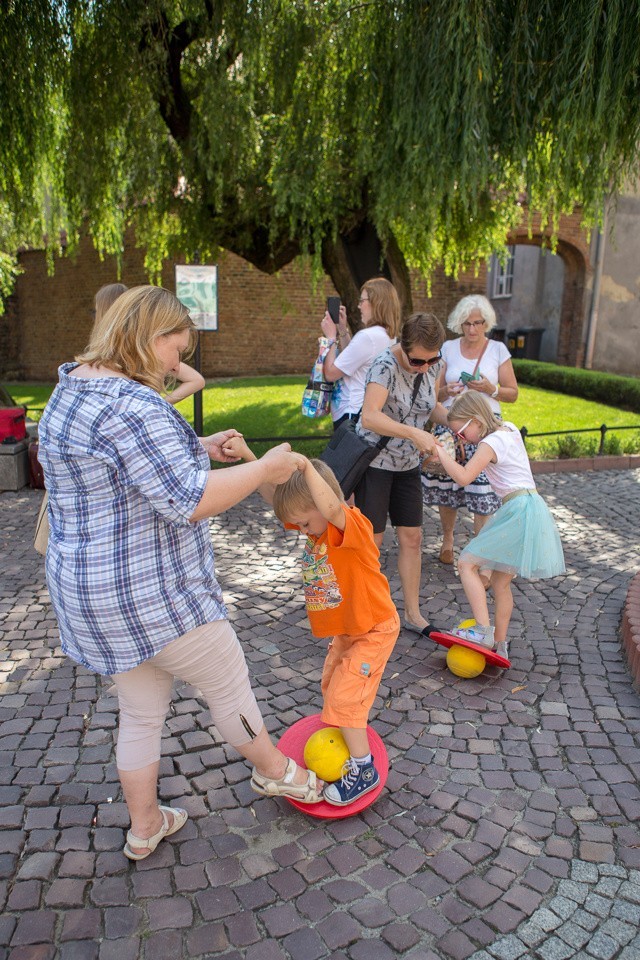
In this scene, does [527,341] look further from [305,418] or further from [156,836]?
[156,836]

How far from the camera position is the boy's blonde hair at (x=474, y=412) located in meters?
4.00

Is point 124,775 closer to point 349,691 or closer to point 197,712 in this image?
point 349,691

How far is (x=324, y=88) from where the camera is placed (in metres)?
8.24

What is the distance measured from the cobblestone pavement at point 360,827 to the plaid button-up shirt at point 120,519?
34.5 inches

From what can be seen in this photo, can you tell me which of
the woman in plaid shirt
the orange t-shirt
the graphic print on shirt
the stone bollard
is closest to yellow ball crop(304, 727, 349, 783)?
the orange t-shirt

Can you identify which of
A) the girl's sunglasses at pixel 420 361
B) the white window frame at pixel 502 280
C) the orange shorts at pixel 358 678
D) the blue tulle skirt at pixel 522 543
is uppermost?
the white window frame at pixel 502 280

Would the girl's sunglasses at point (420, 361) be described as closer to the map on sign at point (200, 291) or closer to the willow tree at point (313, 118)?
the willow tree at point (313, 118)

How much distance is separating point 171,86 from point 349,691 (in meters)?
8.09

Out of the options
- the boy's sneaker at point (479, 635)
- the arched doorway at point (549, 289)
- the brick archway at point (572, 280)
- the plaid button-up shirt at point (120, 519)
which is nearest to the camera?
the plaid button-up shirt at point (120, 519)

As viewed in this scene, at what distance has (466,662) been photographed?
392 centimetres

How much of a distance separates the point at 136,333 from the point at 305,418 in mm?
9878

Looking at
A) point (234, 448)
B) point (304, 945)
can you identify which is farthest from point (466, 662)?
point (234, 448)

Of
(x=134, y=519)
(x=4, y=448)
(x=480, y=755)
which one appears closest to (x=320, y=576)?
(x=134, y=519)

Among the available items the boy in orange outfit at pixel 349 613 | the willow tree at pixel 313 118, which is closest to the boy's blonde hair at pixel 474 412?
the boy in orange outfit at pixel 349 613
